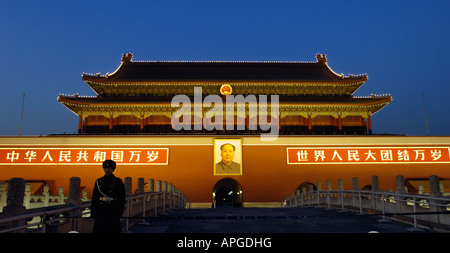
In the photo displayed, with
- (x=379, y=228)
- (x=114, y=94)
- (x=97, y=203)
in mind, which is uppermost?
(x=114, y=94)

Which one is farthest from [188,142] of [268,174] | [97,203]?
[97,203]

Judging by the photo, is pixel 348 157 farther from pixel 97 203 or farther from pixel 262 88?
pixel 97 203

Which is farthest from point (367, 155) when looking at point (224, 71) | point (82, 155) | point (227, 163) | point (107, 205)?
point (107, 205)

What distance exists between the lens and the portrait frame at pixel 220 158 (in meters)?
21.1

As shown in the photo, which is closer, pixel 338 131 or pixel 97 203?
pixel 97 203

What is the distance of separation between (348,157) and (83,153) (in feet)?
52.0

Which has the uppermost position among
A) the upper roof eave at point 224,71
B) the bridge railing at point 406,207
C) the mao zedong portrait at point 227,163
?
the upper roof eave at point 224,71

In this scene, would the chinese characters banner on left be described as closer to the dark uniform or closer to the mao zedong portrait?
the mao zedong portrait

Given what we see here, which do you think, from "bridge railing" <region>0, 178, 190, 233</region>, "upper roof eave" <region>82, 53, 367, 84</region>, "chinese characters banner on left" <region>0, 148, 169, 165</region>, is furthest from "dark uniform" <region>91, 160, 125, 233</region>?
"upper roof eave" <region>82, 53, 367, 84</region>

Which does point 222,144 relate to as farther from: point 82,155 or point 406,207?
point 406,207

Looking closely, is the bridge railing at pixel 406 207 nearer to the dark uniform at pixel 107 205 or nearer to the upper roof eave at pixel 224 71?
the dark uniform at pixel 107 205

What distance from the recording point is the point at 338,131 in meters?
24.2

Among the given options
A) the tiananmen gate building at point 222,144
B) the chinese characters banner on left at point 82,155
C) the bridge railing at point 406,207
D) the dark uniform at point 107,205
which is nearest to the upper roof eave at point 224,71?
the tiananmen gate building at point 222,144
